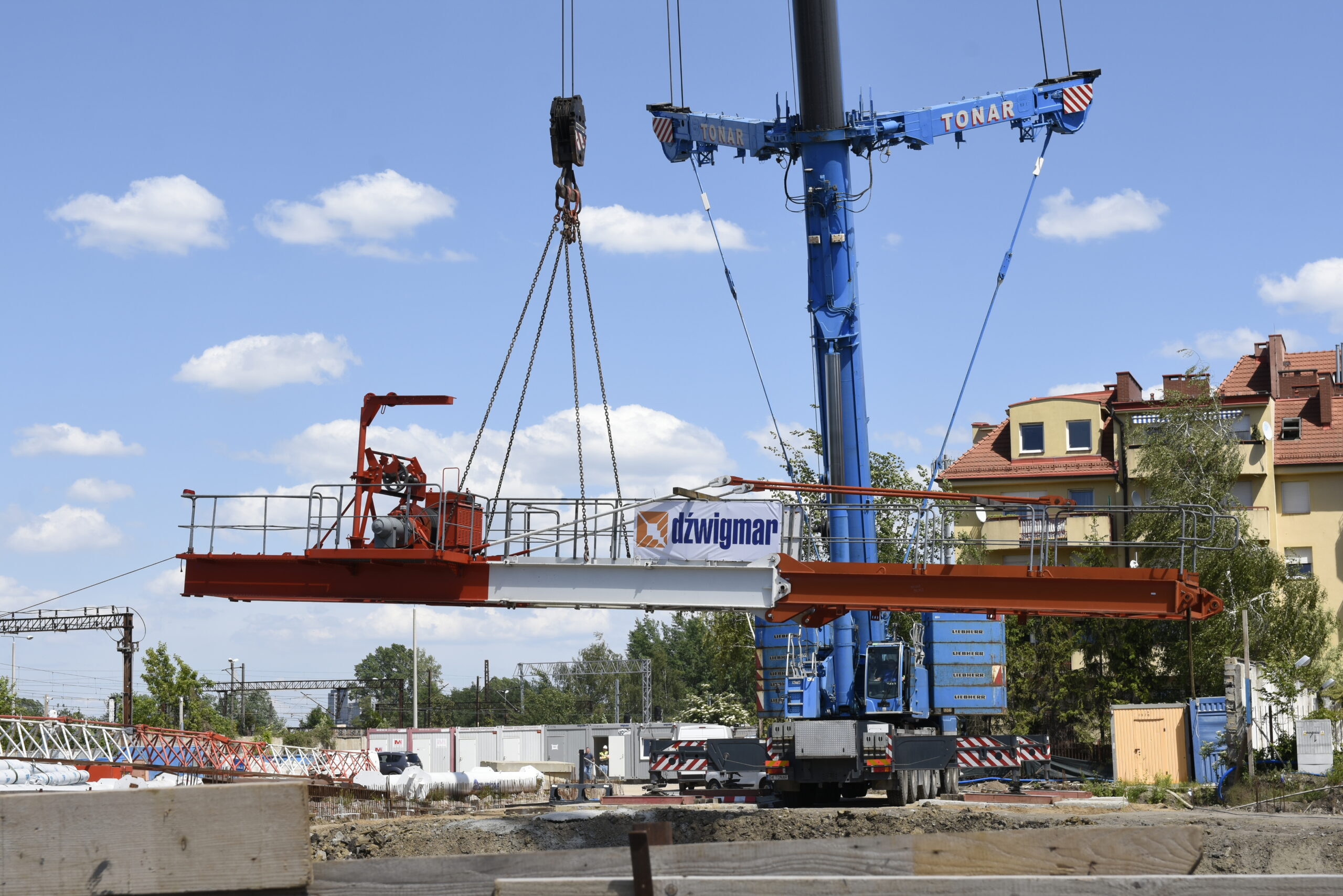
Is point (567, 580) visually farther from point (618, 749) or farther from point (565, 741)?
point (565, 741)

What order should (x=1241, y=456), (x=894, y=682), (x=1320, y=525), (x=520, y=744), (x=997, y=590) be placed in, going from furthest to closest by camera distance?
(x=520, y=744) < (x=1320, y=525) < (x=1241, y=456) < (x=894, y=682) < (x=997, y=590)

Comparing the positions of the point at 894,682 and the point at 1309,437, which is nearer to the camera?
the point at 894,682

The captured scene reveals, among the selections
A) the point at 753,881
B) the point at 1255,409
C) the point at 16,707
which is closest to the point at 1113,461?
the point at 1255,409

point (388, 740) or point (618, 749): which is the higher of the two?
point (388, 740)

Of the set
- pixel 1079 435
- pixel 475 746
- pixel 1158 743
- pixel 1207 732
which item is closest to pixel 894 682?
pixel 1158 743

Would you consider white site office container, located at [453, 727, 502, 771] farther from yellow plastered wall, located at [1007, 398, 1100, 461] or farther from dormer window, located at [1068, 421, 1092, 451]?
dormer window, located at [1068, 421, 1092, 451]

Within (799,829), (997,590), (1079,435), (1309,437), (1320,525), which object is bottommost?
(799,829)

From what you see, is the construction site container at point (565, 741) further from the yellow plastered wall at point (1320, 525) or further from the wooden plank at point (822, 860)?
the wooden plank at point (822, 860)

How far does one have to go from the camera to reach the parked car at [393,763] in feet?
131

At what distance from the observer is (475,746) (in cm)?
5978

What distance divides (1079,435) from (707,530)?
4213 centimetres

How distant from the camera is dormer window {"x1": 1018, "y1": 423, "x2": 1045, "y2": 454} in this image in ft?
181

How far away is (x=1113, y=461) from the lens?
5409 centimetres

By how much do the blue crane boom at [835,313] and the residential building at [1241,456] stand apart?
25.9 metres
